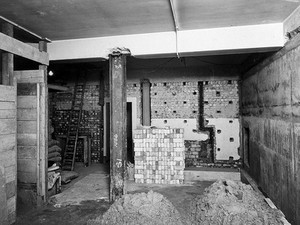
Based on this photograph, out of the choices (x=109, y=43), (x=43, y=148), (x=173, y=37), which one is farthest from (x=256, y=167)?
(x=43, y=148)

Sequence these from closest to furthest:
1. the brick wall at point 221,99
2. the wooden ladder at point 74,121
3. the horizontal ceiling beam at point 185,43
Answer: the horizontal ceiling beam at point 185,43, the brick wall at point 221,99, the wooden ladder at point 74,121

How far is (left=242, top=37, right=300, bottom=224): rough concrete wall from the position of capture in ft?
12.1

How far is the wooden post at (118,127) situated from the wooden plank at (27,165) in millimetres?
1691

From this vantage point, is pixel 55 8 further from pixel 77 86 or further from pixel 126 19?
pixel 77 86

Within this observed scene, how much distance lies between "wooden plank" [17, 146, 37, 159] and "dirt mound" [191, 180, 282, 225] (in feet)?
11.7

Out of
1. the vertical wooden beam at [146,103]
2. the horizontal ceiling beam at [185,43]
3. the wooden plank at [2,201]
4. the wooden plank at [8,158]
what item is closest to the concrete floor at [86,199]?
the wooden plank at [2,201]

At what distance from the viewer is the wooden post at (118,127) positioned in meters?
5.00

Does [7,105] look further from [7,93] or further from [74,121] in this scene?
[74,121]

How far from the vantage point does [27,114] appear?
15.9 ft

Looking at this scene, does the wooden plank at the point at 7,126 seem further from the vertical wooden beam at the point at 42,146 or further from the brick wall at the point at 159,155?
the brick wall at the point at 159,155

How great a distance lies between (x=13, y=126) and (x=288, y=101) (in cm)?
499

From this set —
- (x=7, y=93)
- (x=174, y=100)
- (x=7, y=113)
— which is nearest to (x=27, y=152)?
(x=7, y=113)

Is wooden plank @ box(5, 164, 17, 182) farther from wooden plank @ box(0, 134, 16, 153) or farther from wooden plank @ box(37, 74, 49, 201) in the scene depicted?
wooden plank @ box(37, 74, 49, 201)

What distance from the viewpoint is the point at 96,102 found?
30.1 ft
